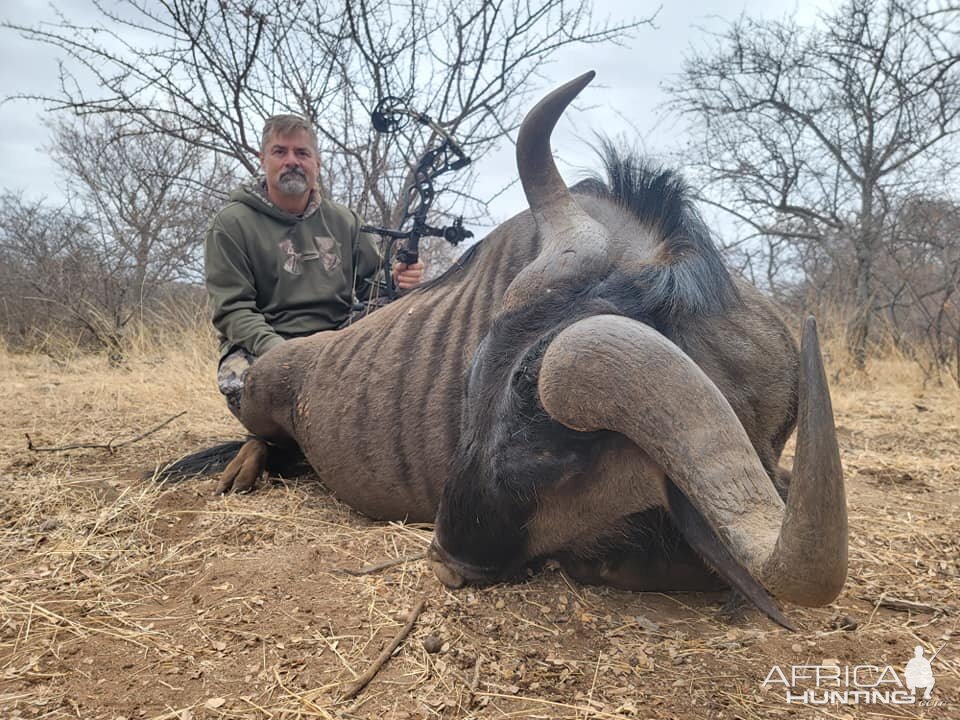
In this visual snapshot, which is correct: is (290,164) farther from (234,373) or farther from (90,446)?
(90,446)

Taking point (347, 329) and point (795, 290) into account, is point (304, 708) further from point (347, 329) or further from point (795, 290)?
point (795, 290)

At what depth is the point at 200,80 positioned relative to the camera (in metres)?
5.66

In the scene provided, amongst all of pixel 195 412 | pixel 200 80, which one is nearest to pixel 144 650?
pixel 195 412

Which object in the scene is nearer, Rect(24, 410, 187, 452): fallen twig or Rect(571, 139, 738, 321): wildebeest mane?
Rect(571, 139, 738, 321): wildebeest mane

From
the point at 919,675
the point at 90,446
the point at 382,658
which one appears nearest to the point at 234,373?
the point at 90,446

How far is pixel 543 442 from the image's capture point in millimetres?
1733

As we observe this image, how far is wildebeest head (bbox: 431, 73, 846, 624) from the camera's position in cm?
121

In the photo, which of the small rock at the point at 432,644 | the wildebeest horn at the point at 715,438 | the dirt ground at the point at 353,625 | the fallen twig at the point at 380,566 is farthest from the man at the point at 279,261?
the wildebeest horn at the point at 715,438

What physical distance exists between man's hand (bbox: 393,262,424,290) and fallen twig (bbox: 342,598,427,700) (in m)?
2.58

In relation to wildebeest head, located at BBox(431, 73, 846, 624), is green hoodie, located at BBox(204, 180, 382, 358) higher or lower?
higher

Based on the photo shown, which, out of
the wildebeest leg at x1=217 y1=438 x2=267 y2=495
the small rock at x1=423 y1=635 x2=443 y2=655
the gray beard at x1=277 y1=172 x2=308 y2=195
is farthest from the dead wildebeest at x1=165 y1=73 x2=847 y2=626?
the gray beard at x1=277 y1=172 x2=308 y2=195

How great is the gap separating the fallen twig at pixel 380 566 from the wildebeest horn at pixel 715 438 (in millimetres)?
823

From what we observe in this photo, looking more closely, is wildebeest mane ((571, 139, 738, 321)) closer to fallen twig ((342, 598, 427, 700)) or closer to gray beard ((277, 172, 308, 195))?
fallen twig ((342, 598, 427, 700))

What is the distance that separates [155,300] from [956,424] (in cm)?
955
